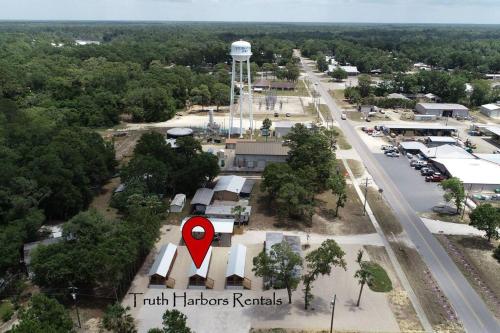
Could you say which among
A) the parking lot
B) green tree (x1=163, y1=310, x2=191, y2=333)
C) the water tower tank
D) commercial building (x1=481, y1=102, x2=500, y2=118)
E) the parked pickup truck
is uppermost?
the water tower tank

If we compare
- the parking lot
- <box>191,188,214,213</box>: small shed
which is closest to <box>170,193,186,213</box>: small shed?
<box>191,188,214,213</box>: small shed

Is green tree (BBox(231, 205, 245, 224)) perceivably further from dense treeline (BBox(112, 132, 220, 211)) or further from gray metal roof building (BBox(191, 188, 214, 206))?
dense treeline (BBox(112, 132, 220, 211))

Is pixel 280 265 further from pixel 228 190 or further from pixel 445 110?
pixel 445 110

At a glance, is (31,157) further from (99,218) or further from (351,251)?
(351,251)

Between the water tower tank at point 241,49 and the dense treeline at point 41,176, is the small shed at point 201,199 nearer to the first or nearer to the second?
the dense treeline at point 41,176

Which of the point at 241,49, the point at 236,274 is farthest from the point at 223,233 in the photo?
the point at 241,49

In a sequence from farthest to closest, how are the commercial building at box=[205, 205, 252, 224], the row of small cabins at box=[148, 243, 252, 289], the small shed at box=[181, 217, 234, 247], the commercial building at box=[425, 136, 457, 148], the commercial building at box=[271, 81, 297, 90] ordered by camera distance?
1. the commercial building at box=[271, 81, 297, 90]
2. the commercial building at box=[425, 136, 457, 148]
3. the commercial building at box=[205, 205, 252, 224]
4. the small shed at box=[181, 217, 234, 247]
5. the row of small cabins at box=[148, 243, 252, 289]

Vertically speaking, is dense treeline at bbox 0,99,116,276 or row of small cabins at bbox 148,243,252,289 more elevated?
dense treeline at bbox 0,99,116,276
